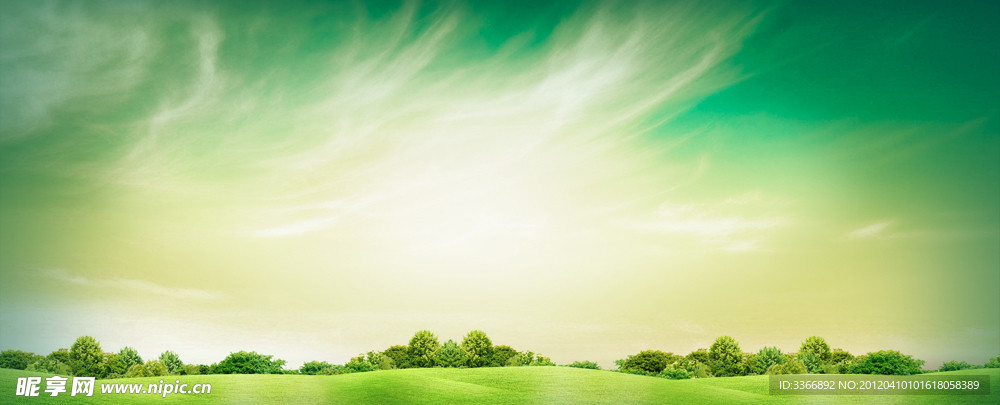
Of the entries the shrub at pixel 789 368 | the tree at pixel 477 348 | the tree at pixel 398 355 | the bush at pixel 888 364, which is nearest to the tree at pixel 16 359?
the tree at pixel 398 355

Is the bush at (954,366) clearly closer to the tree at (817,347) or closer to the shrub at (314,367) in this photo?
the tree at (817,347)

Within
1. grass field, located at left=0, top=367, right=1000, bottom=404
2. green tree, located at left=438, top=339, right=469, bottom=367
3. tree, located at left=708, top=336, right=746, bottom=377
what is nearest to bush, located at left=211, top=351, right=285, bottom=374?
grass field, located at left=0, top=367, right=1000, bottom=404

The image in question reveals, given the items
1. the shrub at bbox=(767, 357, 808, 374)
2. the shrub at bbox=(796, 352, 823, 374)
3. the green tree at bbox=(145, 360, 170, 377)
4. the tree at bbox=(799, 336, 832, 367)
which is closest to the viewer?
the green tree at bbox=(145, 360, 170, 377)

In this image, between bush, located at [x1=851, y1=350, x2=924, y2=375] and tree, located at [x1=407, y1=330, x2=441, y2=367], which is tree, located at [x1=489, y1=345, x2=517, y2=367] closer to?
tree, located at [x1=407, y1=330, x2=441, y2=367]

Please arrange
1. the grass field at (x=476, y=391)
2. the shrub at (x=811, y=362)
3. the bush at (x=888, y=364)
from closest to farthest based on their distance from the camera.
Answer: the grass field at (x=476, y=391), the bush at (x=888, y=364), the shrub at (x=811, y=362)

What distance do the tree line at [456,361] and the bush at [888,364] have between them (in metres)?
0.46

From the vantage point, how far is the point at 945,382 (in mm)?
36438

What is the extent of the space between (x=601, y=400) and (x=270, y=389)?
61.6 ft

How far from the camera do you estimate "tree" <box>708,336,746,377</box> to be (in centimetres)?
6144

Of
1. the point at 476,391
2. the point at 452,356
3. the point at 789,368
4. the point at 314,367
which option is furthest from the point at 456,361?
the point at 789,368

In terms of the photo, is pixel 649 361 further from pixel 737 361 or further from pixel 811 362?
pixel 811 362

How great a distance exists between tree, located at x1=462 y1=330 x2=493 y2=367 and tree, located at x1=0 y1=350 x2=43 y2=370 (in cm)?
3680

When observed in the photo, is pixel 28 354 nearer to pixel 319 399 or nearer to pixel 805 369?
pixel 319 399

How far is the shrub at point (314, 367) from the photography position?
168 feet
